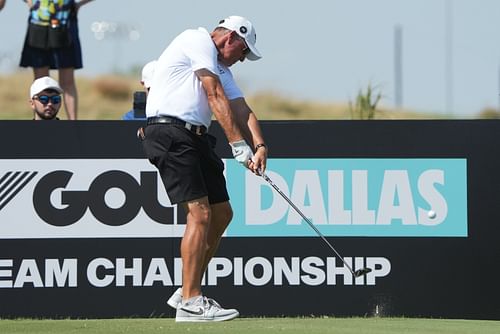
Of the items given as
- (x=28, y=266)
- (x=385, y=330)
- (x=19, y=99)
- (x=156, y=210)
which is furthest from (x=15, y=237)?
(x=19, y=99)

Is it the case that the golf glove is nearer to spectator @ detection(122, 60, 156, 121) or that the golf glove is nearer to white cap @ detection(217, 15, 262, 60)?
white cap @ detection(217, 15, 262, 60)

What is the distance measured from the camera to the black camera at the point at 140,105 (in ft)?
38.4

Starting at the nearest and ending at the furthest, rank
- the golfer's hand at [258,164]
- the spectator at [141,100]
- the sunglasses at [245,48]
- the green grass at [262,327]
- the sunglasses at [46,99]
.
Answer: the green grass at [262,327] < the golfer's hand at [258,164] < the sunglasses at [245,48] < the sunglasses at [46,99] < the spectator at [141,100]

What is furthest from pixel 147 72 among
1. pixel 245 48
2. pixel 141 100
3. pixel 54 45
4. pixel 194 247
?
pixel 194 247

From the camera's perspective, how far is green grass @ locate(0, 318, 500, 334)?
870 cm

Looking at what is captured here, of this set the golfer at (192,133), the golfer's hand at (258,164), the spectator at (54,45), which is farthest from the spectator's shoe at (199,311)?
the spectator at (54,45)

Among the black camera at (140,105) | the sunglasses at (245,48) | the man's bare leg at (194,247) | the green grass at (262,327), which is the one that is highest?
the sunglasses at (245,48)

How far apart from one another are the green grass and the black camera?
7.55 feet

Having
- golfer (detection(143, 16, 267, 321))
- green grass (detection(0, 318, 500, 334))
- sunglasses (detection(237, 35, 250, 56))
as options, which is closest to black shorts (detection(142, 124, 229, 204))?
golfer (detection(143, 16, 267, 321))

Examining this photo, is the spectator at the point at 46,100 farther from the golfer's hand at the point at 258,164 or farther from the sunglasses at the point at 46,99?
the golfer's hand at the point at 258,164

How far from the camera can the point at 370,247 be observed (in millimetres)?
11023

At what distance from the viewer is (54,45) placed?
12977 mm

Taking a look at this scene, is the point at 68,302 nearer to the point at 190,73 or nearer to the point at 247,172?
the point at 247,172

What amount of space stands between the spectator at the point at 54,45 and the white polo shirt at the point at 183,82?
4.00 meters
